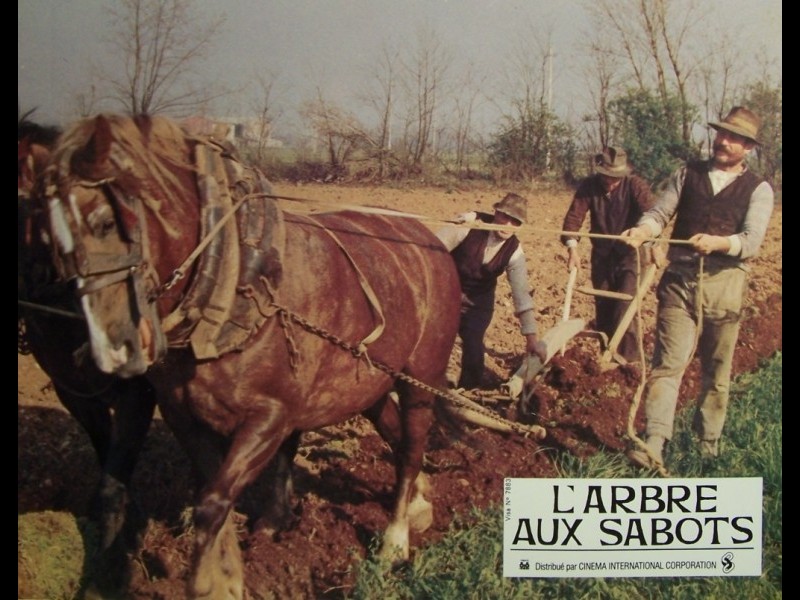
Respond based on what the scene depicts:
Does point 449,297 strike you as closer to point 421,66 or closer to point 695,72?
point 421,66

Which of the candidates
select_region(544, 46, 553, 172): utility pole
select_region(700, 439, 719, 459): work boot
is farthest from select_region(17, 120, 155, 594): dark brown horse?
select_region(700, 439, 719, 459): work boot

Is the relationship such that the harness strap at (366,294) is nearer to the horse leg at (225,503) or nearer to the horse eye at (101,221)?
the horse leg at (225,503)

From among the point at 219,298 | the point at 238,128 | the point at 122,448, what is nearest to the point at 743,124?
A: the point at 238,128

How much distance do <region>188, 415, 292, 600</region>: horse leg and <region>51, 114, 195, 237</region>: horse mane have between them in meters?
0.81

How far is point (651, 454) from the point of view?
13.1ft

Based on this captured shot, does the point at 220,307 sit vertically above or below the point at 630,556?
above

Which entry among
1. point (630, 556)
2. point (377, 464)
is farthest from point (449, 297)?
point (630, 556)

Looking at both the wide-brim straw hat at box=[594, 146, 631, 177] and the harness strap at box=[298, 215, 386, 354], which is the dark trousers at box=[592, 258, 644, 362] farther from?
the harness strap at box=[298, 215, 386, 354]

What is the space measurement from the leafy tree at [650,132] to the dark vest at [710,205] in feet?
0.42

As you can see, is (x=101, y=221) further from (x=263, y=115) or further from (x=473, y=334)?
(x=473, y=334)

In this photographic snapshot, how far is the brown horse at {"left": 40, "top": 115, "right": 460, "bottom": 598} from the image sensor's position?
8.82 feet

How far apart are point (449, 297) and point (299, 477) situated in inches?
48.4

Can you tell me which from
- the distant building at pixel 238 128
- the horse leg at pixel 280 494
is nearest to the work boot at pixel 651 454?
the horse leg at pixel 280 494

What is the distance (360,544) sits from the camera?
3867 mm
